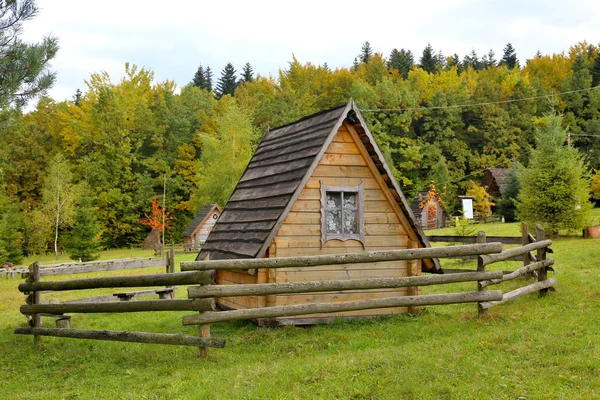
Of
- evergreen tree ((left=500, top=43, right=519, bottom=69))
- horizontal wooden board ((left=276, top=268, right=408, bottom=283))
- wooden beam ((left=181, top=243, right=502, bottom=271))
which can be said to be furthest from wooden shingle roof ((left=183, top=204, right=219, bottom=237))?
evergreen tree ((left=500, top=43, right=519, bottom=69))

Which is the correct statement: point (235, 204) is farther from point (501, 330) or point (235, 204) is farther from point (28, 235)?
point (28, 235)

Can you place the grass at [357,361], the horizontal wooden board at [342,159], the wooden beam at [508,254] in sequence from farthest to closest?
the horizontal wooden board at [342,159]
the wooden beam at [508,254]
the grass at [357,361]

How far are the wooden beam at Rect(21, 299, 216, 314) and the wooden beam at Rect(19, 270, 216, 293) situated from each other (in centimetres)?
30

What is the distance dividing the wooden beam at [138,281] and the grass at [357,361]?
1099 millimetres

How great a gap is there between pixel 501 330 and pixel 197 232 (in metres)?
37.3

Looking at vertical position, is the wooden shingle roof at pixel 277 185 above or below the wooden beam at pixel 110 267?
above

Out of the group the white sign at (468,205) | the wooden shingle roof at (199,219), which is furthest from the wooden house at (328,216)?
the white sign at (468,205)

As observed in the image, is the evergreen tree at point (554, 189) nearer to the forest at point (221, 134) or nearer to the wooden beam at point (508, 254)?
the wooden beam at point (508, 254)

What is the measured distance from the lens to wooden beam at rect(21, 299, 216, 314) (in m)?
8.10

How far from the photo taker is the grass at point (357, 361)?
253 inches

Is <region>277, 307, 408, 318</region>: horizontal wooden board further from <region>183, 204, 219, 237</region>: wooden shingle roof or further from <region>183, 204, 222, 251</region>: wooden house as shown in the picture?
<region>183, 204, 219, 237</region>: wooden shingle roof

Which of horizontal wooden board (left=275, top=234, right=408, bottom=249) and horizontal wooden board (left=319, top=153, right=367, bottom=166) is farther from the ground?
horizontal wooden board (left=319, top=153, right=367, bottom=166)

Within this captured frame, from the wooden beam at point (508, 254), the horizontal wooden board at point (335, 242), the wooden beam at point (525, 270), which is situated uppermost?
the horizontal wooden board at point (335, 242)

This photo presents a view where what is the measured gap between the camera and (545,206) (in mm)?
27500
